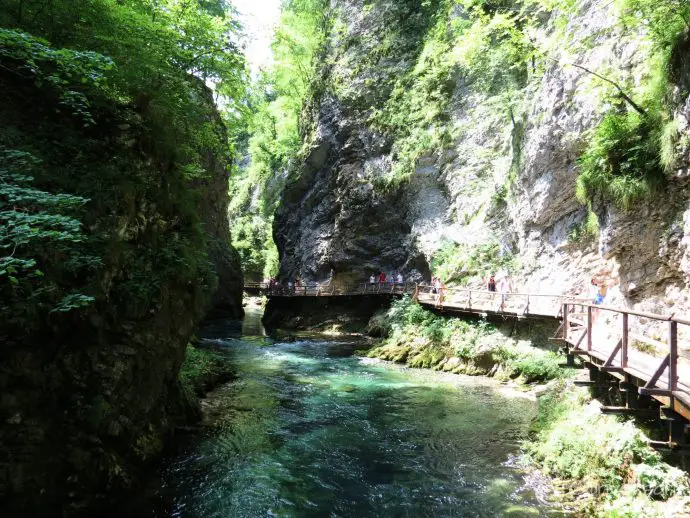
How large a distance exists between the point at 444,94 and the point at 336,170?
928 cm

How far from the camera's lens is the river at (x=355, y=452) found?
680 centimetres

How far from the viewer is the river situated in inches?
268

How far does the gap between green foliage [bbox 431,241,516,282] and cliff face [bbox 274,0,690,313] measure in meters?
0.08

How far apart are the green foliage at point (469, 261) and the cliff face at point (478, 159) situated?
0.27 feet

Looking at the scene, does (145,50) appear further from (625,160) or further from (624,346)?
(625,160)

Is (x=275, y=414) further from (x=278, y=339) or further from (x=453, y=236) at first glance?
(x=453, y=236)

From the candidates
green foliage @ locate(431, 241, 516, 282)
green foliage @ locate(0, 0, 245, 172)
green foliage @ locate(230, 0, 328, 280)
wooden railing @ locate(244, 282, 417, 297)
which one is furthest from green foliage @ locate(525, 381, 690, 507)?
green foliage @ locate(230, 0, 328, 280)

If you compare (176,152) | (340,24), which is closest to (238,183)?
(340,24)

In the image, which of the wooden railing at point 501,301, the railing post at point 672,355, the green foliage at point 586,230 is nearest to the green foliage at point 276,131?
the wooden railing at point 501,301

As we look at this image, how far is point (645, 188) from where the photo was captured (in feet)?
39.5

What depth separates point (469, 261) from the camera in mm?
22000

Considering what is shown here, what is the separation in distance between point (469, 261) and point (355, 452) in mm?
14869

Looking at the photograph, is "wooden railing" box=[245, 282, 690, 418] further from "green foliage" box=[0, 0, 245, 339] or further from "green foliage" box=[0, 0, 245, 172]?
"green foliage" box=[0, 0, 245, 172]

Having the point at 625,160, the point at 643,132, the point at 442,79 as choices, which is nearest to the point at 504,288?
the point at 625,160
